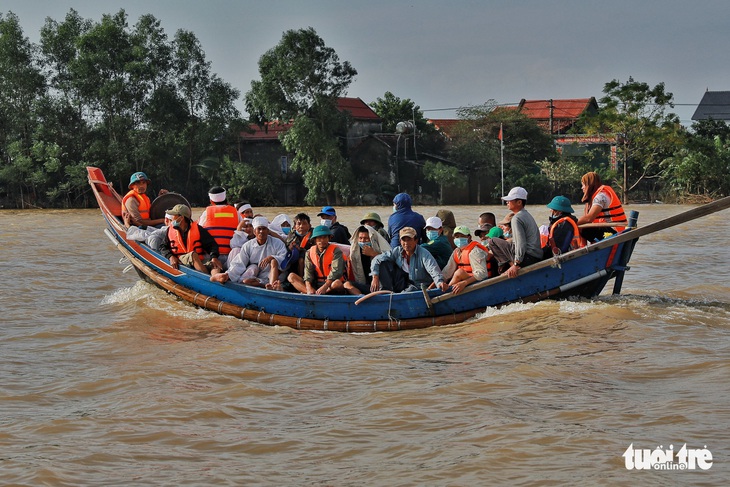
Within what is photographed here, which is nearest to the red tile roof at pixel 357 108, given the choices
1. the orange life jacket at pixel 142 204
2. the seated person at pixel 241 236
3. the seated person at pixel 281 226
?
the orange life jacket at pixel 142 204

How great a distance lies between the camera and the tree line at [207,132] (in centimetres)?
3653

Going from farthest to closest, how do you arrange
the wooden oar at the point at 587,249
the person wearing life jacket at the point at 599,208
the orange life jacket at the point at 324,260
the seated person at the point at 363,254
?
the person wearing life jacket at the point at 599,208 < the orange life jacket at the point at 324,260 < the seated person at the point at 363,254 < the wooden oar at the point at 587,249

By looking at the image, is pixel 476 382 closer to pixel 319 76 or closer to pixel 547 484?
pixel 547 484

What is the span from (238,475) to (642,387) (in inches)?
124

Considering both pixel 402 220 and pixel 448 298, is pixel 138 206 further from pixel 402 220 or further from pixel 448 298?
pixel 448 298

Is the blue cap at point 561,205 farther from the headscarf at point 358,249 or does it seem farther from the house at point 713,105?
the house at point 713,105

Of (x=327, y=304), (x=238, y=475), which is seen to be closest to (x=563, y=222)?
(x=327, y=304)

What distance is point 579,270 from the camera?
28.7 ft

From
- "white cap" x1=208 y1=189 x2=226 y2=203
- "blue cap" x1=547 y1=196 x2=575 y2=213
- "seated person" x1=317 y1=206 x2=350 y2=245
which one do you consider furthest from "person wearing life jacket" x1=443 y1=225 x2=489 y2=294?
"white cap" x1=208 y1=189 x2=226 y2=203

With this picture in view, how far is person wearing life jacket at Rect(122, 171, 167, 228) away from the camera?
37.5 ft

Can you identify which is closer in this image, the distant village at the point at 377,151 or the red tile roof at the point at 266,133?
the distant village at the point at 377,151

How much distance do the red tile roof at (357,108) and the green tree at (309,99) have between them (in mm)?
2492

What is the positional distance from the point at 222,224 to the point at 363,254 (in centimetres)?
190

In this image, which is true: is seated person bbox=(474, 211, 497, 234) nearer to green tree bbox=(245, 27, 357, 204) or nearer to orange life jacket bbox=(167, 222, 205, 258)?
orange life jacket bbox=(167, 222, 205, 258)
